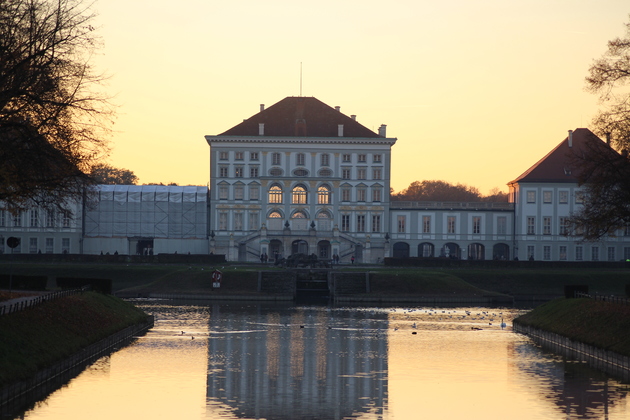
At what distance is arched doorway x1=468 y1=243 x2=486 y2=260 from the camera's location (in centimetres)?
9993

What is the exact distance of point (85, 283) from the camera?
46031 mm

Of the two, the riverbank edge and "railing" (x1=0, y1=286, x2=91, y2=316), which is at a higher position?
"railing" (x1=0, y1=286, x2=91, y2=316)

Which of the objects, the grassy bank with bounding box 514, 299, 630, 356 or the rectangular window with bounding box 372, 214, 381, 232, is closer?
the grassy bank with bounding box 514, 299, 630, 356

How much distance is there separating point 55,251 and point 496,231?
46.8 m

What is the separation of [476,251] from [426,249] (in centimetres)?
831

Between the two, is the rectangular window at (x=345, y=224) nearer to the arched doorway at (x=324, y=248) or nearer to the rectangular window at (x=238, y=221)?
the arched doorway at (x=324, y=248)

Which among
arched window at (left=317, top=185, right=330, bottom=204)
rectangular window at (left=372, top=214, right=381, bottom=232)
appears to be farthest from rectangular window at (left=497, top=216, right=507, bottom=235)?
arched window at (left=317, top=185, right=330, bottom=204)

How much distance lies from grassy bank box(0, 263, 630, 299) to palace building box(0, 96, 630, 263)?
20.0m

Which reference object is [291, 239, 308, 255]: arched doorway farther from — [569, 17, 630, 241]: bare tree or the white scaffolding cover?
[569, 17, 630, 241]: bare tree

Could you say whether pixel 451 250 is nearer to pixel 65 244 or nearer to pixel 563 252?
pixel 563 252

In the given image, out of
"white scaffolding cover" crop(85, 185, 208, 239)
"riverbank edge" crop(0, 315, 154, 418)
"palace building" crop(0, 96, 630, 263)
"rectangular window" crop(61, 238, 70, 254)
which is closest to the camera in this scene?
"riverbank edge" crop(0, 315, 154, 418)

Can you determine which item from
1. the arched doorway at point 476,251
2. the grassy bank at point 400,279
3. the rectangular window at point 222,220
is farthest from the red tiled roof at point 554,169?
the rectangular window at point 222,220

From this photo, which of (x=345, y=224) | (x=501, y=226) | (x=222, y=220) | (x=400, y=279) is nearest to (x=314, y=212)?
(x=345, y=224)

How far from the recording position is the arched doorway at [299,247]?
316ft
